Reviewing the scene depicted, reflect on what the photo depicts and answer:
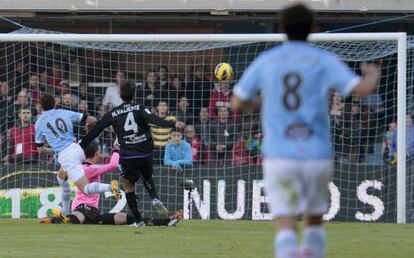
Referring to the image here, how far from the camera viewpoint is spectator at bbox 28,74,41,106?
63.1 feet

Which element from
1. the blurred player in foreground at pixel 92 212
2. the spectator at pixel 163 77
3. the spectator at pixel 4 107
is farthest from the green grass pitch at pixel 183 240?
the spectator at pixel 163 77

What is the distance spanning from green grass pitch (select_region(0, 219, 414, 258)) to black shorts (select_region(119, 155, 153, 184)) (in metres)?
0.74

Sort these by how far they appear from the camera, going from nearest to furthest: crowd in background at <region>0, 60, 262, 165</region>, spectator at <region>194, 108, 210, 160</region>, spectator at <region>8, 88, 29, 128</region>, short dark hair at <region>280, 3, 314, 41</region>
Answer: short dark hair at <region>280, 3, 314, 41</region>, crowd in background at <region>0, 60, 262, 165</region>, spectator at <region>8, 88, 29, 128</region>, spectator at <region>194, 108, 210, 160</region>

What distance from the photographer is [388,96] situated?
62.0 feet

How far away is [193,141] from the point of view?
63.0ft

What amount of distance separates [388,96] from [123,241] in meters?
8.02

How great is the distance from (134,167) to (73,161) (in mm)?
1399

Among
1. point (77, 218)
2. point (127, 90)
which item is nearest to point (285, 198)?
point (127, 90)

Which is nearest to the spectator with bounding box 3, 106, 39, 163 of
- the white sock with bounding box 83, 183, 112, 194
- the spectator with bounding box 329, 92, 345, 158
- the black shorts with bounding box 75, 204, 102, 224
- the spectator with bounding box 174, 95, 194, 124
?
the spectator with bounding box 174, 95, 194, 124

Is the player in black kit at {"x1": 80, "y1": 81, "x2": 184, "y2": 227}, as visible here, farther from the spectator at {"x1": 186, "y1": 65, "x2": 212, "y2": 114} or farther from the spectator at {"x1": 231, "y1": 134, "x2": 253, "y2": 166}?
the spectator at {"x1": 186, "y1": 65, "x2": 212, "y2": 114}

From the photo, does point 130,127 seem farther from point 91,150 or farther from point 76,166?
point 91,150

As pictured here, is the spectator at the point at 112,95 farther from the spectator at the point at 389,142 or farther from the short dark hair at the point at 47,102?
the spectator at the point at 389,142

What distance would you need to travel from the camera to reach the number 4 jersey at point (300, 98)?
705 cm

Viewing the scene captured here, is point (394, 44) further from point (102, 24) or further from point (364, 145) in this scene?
point (102, 24)
